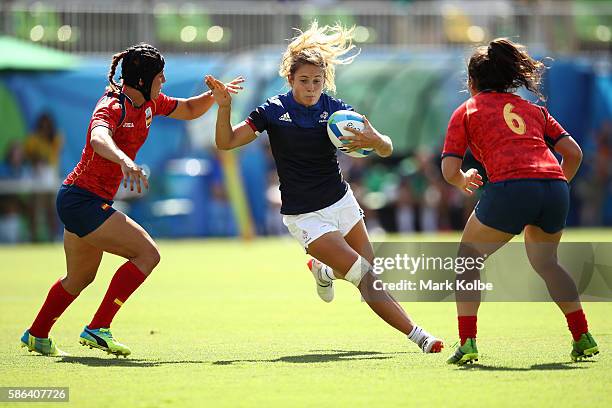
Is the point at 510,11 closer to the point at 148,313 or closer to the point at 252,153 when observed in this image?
the point at 252,153

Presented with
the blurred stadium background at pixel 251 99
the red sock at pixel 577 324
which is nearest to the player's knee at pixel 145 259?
the red sock at pixel 577 324

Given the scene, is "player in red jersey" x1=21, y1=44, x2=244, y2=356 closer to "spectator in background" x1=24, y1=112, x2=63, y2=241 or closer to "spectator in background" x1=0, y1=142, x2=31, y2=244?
"spectator in background" x1=24, y1=112, x2=63, y2=241

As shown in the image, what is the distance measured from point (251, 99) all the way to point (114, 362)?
17430mm

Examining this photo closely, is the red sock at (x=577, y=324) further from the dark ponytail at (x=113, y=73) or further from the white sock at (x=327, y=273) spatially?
the dark ponytail at (x=113, y=73)

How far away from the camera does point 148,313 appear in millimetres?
11234

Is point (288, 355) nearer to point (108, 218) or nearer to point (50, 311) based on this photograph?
point (108, 218)

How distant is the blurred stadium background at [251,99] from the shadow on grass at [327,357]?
15.3 meters

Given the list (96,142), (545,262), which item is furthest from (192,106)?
(545,262)

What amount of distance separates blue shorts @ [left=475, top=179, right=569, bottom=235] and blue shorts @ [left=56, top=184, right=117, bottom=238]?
2.74m

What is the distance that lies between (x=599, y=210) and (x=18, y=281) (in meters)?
16.0

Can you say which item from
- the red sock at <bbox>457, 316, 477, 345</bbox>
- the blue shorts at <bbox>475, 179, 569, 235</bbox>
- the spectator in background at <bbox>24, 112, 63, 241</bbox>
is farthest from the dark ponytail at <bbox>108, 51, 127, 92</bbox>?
the spectator in background at <bbox>24, 112, 63, 241</bbox>

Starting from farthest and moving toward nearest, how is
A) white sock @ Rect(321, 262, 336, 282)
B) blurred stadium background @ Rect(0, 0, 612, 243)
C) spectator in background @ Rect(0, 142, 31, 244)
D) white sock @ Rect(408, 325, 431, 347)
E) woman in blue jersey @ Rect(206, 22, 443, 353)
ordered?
blurred stadium background @ Rect(0, 0, 612, 243), spectator in background @ Rect(0, 142, 31, 244), white sock @ Rect(321, 262, 336, 282), woman in blue jersey @ Rect(206, 22, 443, 353), white sock @ Rect(408, 325, 431, 347)

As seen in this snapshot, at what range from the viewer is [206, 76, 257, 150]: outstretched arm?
805 cm

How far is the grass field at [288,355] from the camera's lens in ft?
20.6
